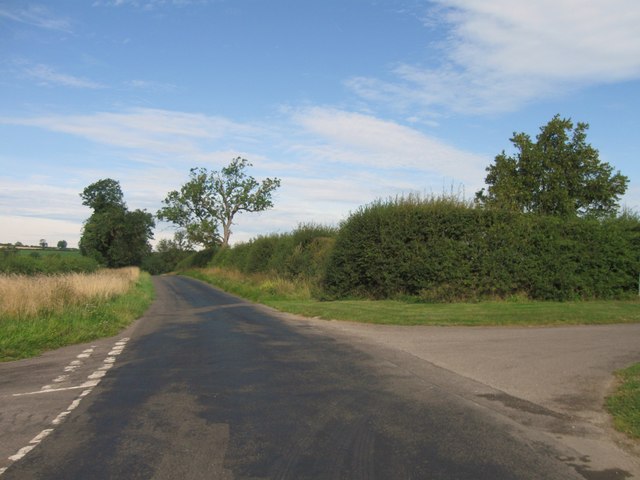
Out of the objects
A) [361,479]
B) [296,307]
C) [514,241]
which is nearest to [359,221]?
[296,307]

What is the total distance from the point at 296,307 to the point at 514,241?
8447 millimetres

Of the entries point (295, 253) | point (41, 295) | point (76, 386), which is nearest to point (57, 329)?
point (41, 295)

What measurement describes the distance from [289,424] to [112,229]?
6423 centimetres

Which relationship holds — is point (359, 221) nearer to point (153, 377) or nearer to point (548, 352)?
point (548, 352)

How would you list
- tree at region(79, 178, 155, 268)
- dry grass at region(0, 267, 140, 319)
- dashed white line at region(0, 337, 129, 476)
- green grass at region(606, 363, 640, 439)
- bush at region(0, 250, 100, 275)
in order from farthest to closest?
1. tree at region(79, 178, 155, 268)
2. bush at region(0, 250, 100, 275)
3. dry grass at region(0, 267, 140, 319)
4. green grass at region(606, 363, 640, 439)
5. dashed white line at region(0, 337, 129, 476)

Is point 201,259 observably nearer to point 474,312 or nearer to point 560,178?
point 560,178

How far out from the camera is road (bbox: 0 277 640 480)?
473 cm

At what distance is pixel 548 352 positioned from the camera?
10305 mm

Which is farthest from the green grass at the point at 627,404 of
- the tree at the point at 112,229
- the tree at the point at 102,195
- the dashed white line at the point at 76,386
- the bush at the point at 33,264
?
the tree at the point at 102,195

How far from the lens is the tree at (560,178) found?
3142 centimetres

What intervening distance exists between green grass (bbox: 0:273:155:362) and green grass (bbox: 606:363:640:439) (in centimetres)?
1059

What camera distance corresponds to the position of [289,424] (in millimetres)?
5898

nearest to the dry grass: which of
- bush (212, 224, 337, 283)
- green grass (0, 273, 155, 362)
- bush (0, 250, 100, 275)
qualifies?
green grass (0, 273, 155, 362)

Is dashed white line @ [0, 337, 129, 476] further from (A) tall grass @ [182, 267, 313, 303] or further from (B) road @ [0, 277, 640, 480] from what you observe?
(A) tall grass @ [182, 267, 313, 303]
